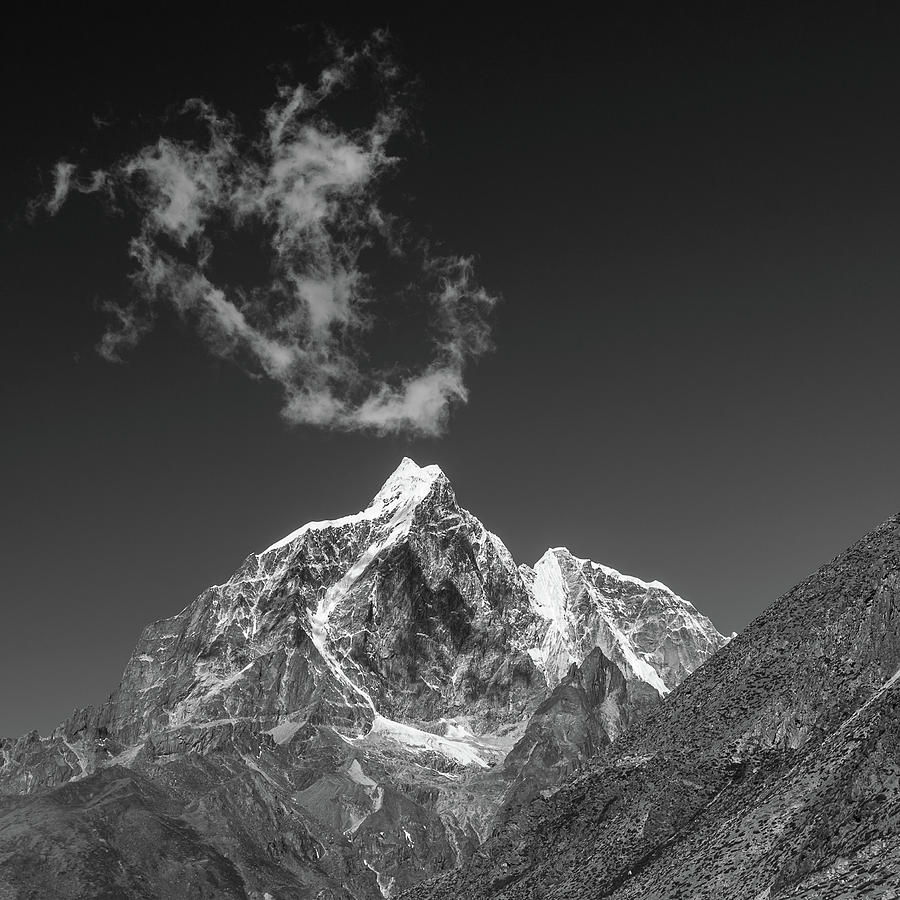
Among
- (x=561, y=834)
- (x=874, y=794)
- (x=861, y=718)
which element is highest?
(x=561, y=834)

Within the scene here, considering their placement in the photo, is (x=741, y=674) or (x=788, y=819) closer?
(x=788, y=819)

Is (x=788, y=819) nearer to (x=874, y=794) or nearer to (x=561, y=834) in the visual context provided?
(x=874, y=794)

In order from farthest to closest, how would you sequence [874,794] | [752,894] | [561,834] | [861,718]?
[561,834] < [861,718] < [752,894] < [874,794]

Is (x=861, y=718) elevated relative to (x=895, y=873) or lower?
elevated

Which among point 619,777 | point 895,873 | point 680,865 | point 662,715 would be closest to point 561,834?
point 619,777

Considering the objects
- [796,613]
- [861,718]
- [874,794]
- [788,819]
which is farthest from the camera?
[796,613]

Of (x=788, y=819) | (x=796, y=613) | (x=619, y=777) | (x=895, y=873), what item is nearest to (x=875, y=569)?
(x=796, y=613)

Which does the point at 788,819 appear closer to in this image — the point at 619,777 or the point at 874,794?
the point at 874,794
